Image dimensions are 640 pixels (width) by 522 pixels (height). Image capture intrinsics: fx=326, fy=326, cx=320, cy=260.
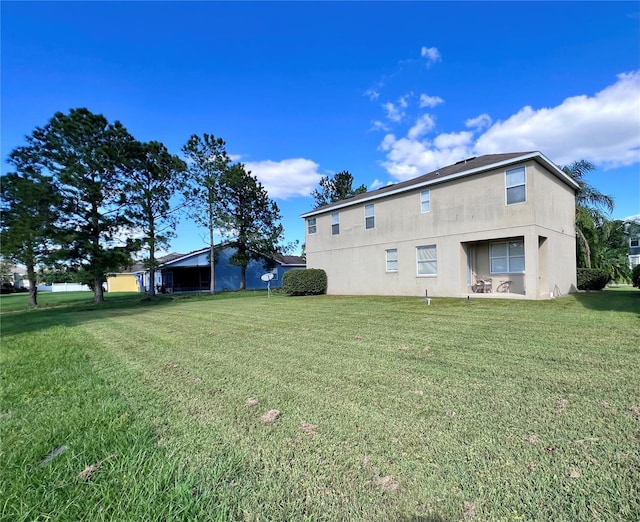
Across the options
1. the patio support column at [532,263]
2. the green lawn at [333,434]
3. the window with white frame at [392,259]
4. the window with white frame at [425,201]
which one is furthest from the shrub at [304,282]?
the green lawn at [333,434]

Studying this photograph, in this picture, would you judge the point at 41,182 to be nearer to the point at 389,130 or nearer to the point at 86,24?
the point at 86,24

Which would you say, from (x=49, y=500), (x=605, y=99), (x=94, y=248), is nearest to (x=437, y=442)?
(x=49, y=500)

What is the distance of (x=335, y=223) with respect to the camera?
61.9 ft

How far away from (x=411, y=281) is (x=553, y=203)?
629 cm

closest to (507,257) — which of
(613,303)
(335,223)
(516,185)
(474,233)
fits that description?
(474,233)

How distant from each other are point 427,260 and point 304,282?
6786 millimetres

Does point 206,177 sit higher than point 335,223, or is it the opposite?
point 206,177

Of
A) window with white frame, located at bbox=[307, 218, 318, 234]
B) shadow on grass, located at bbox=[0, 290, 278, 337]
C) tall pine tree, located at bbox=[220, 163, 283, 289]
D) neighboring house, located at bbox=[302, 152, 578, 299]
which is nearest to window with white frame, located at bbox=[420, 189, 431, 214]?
neighboring house, located at bbox=[302, 152, 578, 299]

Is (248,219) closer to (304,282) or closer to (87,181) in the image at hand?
(87,181)

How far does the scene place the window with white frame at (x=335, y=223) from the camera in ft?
61.3

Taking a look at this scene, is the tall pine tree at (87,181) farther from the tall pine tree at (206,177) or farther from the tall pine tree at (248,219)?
the tall pine tree at (248,219)

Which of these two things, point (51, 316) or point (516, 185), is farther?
point (51, 316)

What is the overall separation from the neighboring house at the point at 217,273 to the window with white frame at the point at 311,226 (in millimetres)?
11720

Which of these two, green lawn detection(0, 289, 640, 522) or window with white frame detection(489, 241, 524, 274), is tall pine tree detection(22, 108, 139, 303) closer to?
green lawn detection(0, 289, 640, 522)
